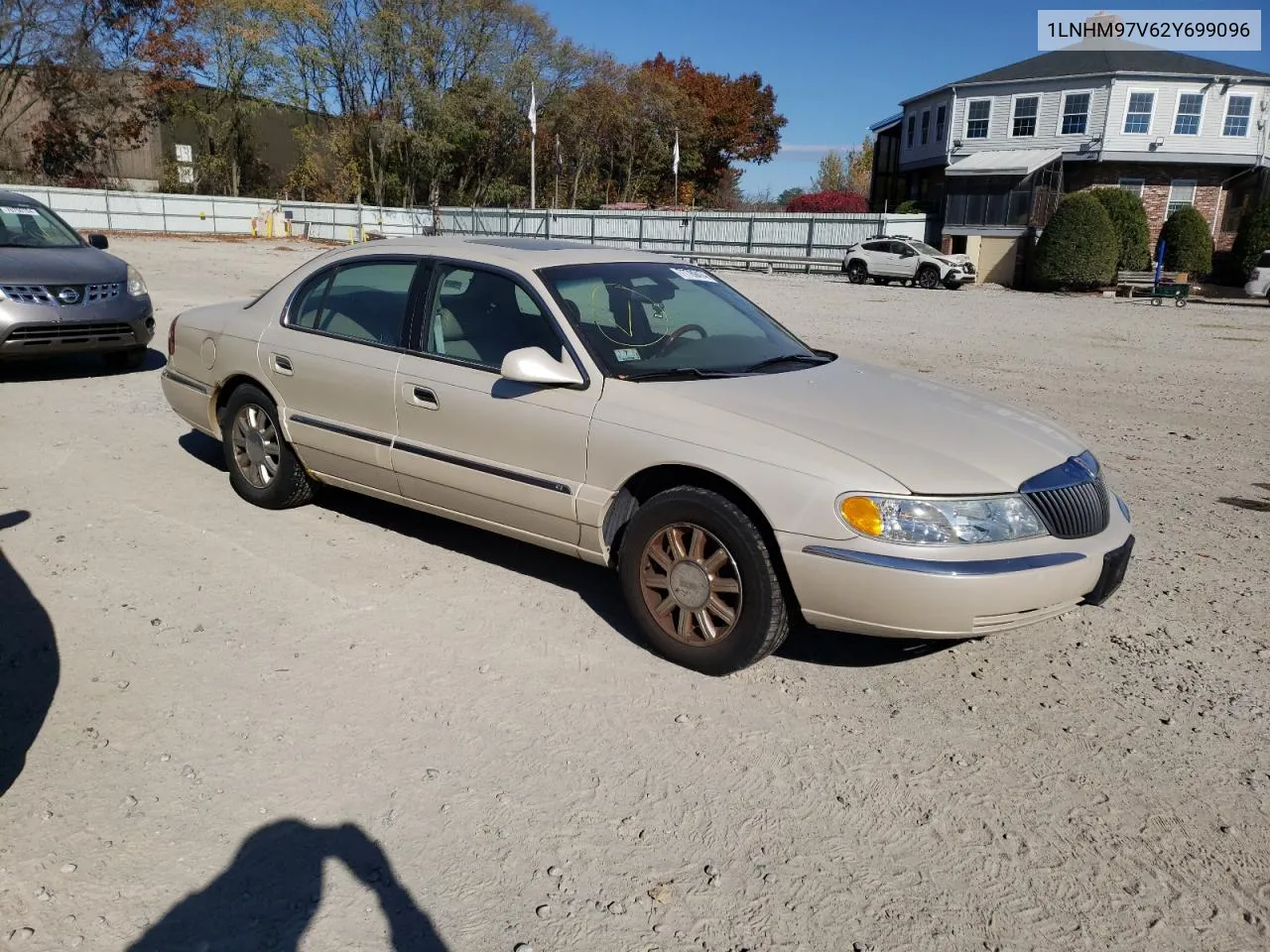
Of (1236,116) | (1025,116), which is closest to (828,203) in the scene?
(1025,116)

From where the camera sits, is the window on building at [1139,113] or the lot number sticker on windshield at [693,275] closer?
the lot number sticker on windshield at [693,275]

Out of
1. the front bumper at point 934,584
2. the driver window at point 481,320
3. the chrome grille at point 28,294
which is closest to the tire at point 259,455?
the driver window at point 481,320

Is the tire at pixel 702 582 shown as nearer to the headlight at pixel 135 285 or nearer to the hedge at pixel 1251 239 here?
the headlight at pixel 135 285

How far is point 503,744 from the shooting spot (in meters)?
3.40

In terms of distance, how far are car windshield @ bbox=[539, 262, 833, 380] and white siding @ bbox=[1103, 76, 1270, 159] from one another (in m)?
39.6

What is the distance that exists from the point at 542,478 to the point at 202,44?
167ft

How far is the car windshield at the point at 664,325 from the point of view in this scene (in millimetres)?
4348

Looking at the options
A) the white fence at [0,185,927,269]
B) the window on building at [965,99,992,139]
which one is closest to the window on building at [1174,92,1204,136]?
the window on building at [965,99,992,139]

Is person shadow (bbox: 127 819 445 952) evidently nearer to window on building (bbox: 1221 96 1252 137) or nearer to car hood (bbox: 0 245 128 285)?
car hood (bbox: 0 245 128 285)

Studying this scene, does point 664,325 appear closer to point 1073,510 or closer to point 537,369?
point 537,369

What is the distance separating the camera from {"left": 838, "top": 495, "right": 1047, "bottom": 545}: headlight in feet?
11.2

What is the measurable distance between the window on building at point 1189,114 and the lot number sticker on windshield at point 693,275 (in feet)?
134

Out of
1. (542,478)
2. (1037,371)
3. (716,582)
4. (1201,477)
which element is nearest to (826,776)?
(716,582)

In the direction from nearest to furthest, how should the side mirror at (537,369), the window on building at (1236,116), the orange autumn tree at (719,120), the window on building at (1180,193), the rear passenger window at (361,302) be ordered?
the side mirror at (537,369) < the rear passenger window at (361,302) < the window on building at (1236,116) < the window on building at (1180,193) < the orange autumn tree at (719,120)
